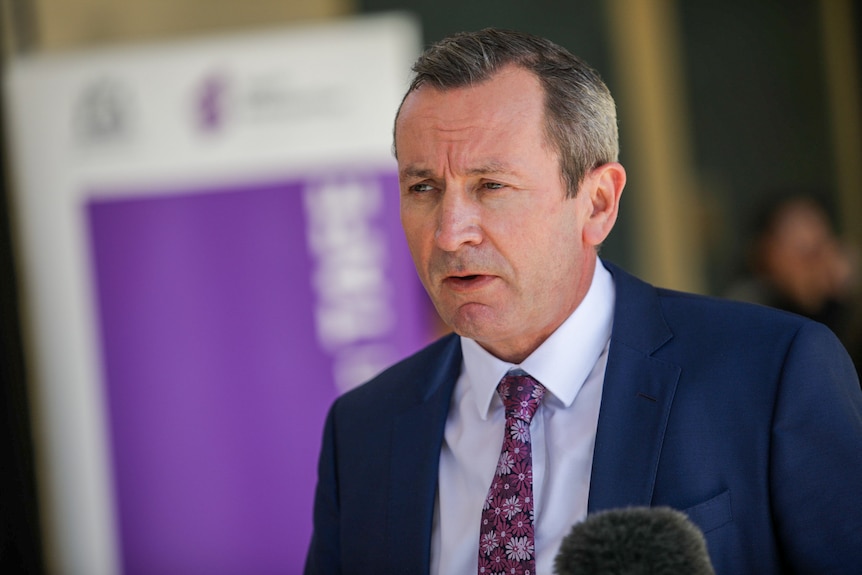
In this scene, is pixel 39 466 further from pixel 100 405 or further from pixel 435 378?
pixel 435 378

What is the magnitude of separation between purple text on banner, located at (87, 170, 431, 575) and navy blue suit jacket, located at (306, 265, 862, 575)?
202 centimetres

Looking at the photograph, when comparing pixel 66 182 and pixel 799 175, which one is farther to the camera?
pixel 799 175

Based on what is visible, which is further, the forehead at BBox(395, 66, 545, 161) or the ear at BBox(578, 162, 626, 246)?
the ear at BBox(578, 162, 626, 246)

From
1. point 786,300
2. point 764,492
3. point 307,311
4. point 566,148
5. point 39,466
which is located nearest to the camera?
point 764,492

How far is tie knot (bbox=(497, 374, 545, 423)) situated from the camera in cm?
165

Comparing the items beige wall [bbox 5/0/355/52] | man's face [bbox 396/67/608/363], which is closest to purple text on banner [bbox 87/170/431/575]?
beige wall [bbox 5/0/355/52]

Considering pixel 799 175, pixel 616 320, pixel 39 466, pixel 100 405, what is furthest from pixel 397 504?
pixel 799 175

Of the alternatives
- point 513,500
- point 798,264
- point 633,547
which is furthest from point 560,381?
point 798,264

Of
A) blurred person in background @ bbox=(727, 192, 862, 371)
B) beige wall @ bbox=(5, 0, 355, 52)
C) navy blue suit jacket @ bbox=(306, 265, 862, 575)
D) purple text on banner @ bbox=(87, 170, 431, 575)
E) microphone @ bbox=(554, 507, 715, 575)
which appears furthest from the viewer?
beige wall @ bbox=(5, 0, 355, 52)

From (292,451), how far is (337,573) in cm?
206

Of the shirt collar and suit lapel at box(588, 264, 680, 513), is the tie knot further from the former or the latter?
suit lapel at box(588, 264, 680, 513)

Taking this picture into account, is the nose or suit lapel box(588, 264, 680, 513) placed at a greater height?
the nose

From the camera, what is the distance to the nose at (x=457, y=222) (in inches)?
61.2

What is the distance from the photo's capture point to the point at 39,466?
15.4 ft
